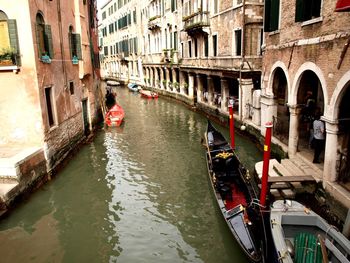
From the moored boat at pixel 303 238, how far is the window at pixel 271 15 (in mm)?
6963

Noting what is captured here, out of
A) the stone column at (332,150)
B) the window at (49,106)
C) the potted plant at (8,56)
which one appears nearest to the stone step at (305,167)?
the stone column at (332,150)

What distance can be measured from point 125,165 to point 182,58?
15.0m

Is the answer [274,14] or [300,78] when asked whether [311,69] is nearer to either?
[300,78]

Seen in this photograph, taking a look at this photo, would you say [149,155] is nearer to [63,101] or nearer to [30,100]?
[63,101]

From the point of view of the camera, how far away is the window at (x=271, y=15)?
34.6 ft

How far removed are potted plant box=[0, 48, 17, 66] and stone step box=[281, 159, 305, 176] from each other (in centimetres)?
866

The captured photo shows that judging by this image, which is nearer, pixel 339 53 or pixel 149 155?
pixel 339 53

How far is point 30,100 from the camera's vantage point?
971 cm

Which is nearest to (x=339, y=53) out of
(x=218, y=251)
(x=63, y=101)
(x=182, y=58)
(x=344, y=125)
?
(x=344, y=125)

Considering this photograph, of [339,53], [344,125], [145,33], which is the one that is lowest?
[344,125]

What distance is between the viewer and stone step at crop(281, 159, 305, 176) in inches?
340

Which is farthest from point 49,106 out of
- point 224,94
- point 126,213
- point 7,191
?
point 224,94

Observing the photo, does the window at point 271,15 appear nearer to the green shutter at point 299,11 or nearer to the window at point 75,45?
the green shutter at point 299,11

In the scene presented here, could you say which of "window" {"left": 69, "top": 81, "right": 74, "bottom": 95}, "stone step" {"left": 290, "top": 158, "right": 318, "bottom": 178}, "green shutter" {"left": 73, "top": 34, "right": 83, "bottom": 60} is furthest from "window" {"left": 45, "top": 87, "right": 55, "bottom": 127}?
"stone step" {"left": 290, "top": 158, "right": 318, "bottom": 178}
